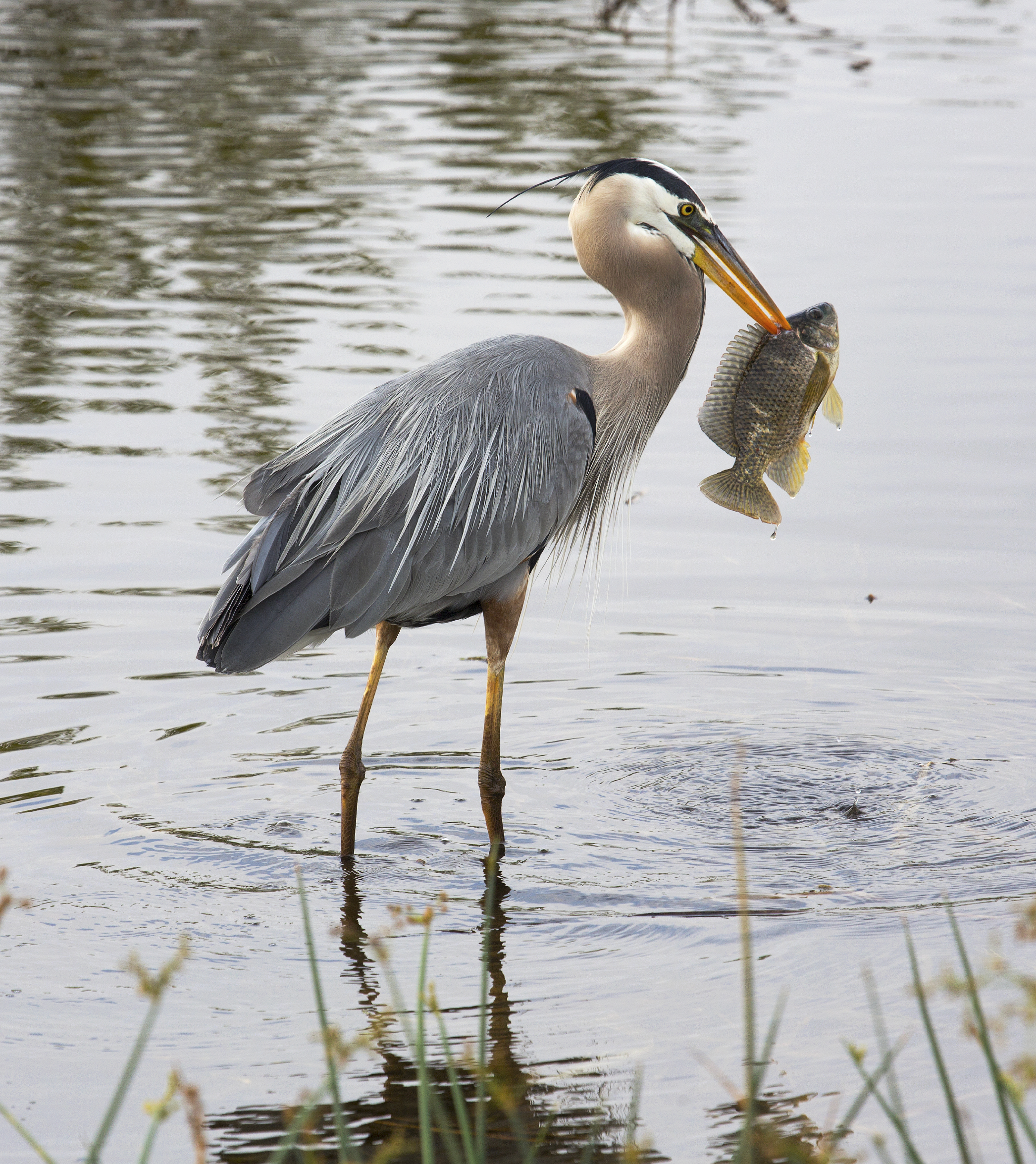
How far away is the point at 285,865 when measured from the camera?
543 centimetres

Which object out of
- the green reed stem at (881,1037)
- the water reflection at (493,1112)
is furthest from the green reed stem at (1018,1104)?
the water reflection at (493,1112)

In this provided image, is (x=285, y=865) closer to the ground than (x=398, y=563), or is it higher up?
closer to the ground

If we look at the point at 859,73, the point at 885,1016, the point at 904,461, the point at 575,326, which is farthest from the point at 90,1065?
the point at 859,73

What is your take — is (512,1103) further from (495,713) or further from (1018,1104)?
(495,713)

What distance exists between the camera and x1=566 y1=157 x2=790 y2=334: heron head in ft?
19.4

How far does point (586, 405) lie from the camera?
587cm

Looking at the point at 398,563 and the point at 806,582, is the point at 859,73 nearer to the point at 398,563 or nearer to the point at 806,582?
the point at 806,582

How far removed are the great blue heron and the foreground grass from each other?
3.24ft

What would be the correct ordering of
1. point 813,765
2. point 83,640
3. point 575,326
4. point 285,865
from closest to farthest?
point 285,865, point 813,765, point 83,640, point 575,326

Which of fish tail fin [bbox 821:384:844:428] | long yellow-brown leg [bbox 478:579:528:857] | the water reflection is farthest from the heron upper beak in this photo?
the water reflection

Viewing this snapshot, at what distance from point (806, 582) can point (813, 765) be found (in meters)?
1.79

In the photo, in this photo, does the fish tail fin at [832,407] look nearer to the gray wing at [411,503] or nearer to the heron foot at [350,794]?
the gray wing at [411,503]

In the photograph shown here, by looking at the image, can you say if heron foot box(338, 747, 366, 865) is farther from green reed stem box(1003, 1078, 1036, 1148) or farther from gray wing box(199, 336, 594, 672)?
green reed stem box(1003, 1078, 1036, 1148)

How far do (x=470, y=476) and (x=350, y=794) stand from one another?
1105 mm
